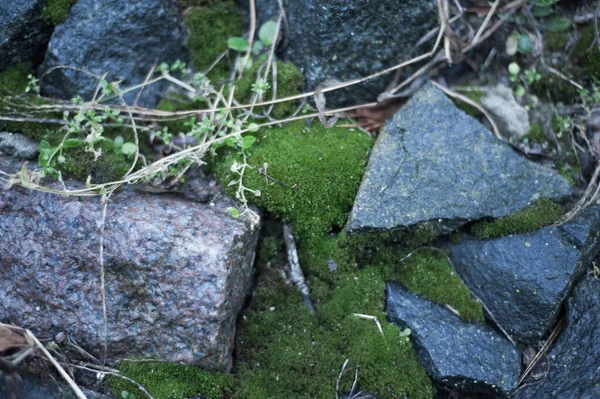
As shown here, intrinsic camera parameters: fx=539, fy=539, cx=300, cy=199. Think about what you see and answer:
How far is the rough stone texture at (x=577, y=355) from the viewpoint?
2893 mm

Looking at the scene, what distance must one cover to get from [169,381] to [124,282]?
574mm

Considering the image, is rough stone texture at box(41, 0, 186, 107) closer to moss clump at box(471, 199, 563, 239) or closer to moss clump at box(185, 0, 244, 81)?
moss clump at box(185, 0, 244, 81)

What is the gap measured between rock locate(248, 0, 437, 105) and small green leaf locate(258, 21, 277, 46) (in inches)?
3.9

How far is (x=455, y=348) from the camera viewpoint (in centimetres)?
304

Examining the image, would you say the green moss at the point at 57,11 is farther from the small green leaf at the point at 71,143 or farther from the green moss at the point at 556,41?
the green moss at the point at 556,41

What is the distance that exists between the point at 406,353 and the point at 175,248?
143 centimetres

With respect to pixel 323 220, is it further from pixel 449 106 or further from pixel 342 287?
pixel 449 106

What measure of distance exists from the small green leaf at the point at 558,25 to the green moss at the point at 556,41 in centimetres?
3

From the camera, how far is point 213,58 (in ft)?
12.2

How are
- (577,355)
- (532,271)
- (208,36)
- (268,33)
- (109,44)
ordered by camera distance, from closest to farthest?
1. (577,355)
2. (532,271)
3. (109,44)
4. (268,33)
5. (208,36)

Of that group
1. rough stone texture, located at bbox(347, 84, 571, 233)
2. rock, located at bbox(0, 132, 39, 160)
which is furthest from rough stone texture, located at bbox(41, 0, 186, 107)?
rough stone texture, located at bbox(347, 84, 571, 233)

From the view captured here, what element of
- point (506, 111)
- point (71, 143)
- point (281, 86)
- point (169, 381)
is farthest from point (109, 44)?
point (506, 111)

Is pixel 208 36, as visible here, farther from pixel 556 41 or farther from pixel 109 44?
pixel 556 41

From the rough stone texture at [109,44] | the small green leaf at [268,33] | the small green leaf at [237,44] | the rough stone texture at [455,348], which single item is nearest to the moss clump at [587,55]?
the rough stone texture at [455,348]
